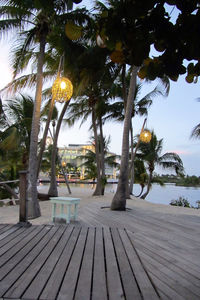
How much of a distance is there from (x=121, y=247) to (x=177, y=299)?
1114mm

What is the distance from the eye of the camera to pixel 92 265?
7.09ft

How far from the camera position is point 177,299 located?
171 centimetres

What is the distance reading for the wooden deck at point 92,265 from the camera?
169 centimetres

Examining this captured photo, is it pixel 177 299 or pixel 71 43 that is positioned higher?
pixel 71 43

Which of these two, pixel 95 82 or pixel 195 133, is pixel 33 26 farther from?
pixel 195 133

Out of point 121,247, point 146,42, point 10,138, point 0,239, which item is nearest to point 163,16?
point 146,42

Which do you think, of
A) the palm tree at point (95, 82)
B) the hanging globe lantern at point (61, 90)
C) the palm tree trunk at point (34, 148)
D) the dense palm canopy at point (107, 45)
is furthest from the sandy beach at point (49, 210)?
the palm tree at point (95, 82)

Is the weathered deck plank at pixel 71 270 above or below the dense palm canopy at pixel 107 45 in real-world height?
below

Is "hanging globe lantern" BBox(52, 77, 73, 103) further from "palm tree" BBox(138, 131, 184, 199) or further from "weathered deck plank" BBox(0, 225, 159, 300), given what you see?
"palm tree" BBox(138, 131, 184, 199)

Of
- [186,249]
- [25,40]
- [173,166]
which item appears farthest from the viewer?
[173,166]

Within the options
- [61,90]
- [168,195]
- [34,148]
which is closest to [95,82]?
[61,90]

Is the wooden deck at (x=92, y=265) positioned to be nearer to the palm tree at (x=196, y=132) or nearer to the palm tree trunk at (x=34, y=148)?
the palm tree trunk at (x=34, y=148)

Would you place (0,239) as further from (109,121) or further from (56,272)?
(109,121)

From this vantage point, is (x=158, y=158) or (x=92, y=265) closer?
(x=92, y=265)
